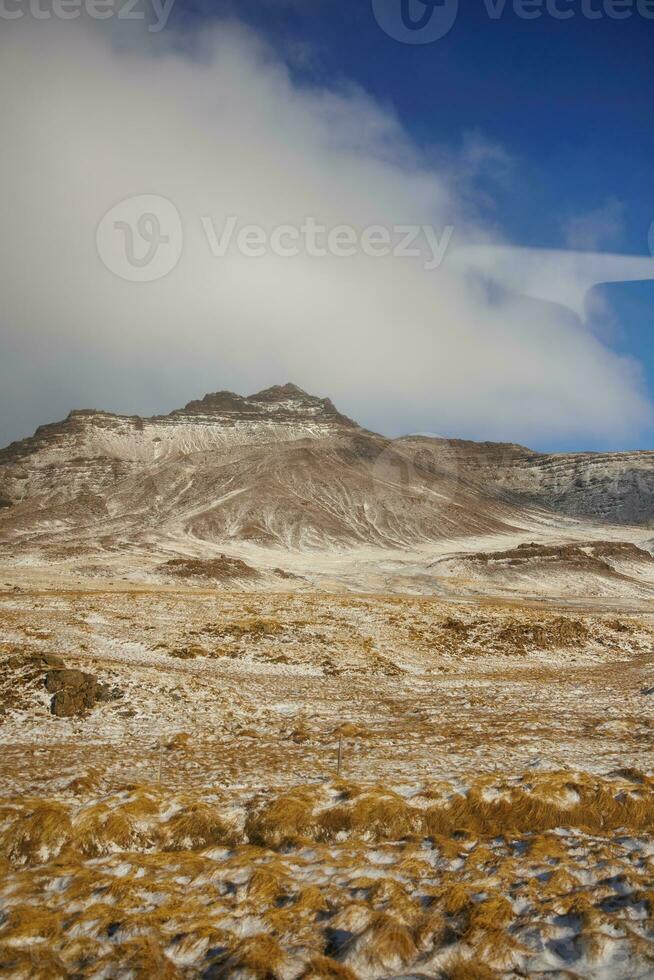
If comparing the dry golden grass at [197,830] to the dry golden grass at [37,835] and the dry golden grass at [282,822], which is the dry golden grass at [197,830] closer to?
the dry golden grass at [282,822]

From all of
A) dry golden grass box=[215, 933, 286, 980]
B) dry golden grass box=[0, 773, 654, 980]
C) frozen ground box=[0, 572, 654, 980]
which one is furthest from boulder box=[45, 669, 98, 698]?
dry golden grass box=[215, 933, 286, 980]

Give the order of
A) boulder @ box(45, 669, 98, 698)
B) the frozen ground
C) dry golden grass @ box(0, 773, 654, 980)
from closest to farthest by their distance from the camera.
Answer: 1. dry golden grass @ box(0, 773, 654, 980)
2. the frozen ground
3. boulder @ box(45, 669, 98, 698)

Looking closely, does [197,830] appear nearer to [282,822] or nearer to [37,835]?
[282,822]

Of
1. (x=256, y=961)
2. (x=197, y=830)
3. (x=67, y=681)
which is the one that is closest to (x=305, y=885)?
(x=256, y=961)

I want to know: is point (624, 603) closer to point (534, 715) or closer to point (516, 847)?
point (534, 715)

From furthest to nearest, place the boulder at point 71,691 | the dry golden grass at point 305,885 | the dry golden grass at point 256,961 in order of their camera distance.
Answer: the boulder at point 71,691 → the dry golden grass at point 305,885 → the dry golden grass at point 256,961

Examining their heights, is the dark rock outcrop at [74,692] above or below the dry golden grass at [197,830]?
below

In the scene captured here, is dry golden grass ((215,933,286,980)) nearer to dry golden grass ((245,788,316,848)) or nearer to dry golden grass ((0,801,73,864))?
dry golden grass ((245,788,316,848))

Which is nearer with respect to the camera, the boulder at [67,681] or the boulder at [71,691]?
the boulder at [71,691]

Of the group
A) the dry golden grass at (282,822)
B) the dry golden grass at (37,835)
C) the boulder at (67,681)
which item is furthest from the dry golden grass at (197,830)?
the boulder at (67,681)

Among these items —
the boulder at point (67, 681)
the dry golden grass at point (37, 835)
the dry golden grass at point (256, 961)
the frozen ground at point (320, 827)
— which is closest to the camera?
the dry golden grass at point (256, 961)

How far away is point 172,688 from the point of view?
25.6 meters

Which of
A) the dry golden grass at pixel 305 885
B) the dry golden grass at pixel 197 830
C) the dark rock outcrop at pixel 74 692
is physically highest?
the dry golden grass at pixel 305 885

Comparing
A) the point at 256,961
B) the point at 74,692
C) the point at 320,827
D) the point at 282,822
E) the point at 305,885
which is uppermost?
the point at 256,961
